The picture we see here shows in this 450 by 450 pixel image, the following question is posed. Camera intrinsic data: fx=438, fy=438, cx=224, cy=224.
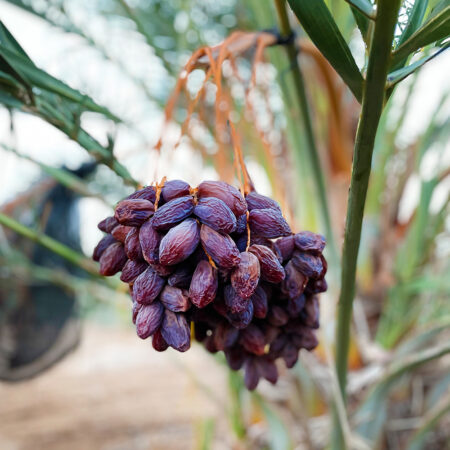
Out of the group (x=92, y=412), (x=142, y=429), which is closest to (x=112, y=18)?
(x=142, y=429)

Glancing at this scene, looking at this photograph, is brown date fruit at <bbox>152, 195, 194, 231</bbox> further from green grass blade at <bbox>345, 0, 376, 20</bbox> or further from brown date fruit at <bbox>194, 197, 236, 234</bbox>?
green grass blade at <bbox>345, 0, 376, 20</bbox>

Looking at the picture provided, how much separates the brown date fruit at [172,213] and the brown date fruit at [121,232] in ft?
0.14

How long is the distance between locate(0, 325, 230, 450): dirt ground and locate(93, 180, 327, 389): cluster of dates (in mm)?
Answer: 789

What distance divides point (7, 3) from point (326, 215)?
0.58 metres

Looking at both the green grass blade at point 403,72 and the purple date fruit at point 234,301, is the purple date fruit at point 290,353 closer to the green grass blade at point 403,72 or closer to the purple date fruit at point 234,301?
the purple date fruit at point 234,301

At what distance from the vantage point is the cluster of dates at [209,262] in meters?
0.28

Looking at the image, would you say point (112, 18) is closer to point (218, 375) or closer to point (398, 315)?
point (398, 315)

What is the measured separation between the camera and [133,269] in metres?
0.31

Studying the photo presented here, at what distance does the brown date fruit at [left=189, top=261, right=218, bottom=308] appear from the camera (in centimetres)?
27

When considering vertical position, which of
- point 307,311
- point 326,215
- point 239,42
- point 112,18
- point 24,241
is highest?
point 112,18

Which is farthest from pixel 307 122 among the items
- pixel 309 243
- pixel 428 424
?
pixel 428 424

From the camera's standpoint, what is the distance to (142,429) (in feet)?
6.37

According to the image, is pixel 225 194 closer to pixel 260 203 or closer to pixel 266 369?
pixel 260 203

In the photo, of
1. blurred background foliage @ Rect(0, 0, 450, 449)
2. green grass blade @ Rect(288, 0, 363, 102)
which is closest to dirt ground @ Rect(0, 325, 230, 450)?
blurred background foliage @ Rect(0, 0, 450, 449)
